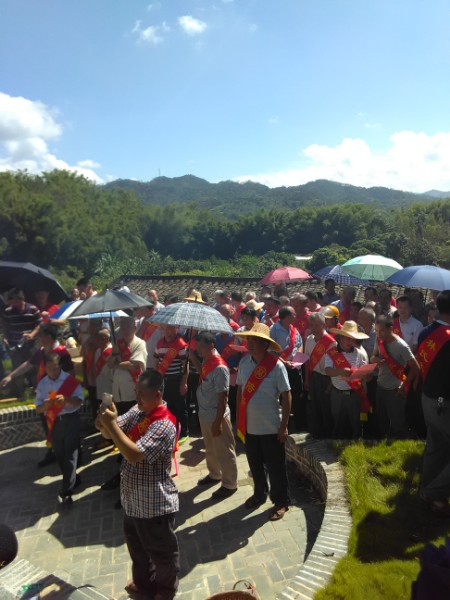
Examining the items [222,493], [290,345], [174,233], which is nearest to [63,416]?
[222,493]

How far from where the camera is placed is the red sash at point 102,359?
5.84 metres

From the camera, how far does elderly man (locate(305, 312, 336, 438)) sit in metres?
5.27

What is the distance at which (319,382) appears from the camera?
5.39 m

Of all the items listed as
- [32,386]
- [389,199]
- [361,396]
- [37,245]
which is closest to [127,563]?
[361,396]

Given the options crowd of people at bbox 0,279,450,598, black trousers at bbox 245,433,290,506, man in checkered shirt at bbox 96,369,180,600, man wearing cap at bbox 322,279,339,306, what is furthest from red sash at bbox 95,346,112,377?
man wearing cap at bbox 322,279,339,306

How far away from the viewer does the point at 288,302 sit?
24.4 feet

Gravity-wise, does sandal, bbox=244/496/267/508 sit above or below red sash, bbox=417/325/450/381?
below

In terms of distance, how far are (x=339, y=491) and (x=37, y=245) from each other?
43.0m

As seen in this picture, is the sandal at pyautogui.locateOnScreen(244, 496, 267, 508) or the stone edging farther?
the sandal at pyautogui.locateOnScreen(244, 496, 267, 508)

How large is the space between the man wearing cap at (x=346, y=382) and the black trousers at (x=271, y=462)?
42.1 inches

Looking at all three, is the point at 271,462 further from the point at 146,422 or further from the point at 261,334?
the point at 146,422

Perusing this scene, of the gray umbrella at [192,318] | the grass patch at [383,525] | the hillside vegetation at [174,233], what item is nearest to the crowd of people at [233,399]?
the gray umbrella at [192,318]

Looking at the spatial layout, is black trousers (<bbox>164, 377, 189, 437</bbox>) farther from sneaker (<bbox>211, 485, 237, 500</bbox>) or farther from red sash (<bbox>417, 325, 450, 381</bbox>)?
red sash (<bbox>417, 325, 450, 381</bbox>)

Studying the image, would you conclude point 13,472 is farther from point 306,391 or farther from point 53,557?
point 306,391
